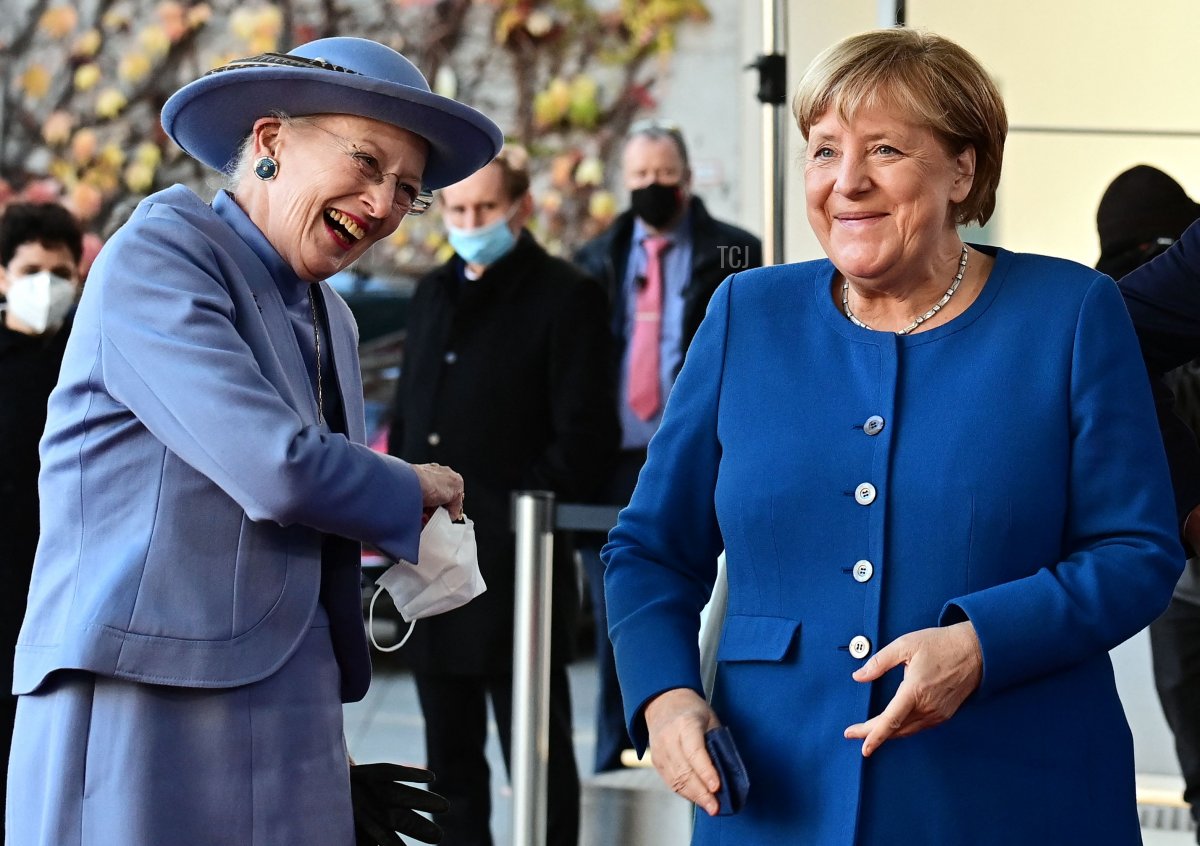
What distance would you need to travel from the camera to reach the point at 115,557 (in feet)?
5.52

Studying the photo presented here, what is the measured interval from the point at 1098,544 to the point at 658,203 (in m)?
2.90

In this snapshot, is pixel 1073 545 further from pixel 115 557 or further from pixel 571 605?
pixel 571 605

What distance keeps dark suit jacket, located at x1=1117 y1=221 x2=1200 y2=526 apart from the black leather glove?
3.25 ft

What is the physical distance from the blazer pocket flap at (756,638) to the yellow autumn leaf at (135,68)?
25.7 feet

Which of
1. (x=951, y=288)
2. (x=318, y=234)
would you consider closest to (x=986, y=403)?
(x=951, y=288)

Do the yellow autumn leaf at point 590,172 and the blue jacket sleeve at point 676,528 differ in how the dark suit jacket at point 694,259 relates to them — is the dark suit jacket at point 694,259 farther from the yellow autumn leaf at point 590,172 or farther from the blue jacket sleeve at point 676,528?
the yellow autumn leaf at point 590,172

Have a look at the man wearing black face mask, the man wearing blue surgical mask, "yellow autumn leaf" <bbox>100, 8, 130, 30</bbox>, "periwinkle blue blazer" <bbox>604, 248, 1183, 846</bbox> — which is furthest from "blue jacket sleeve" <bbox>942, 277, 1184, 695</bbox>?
"yellow autumn leaf" <bbox>100, 8, 130, 30</bbox>

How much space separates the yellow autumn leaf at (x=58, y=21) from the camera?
28.8ft

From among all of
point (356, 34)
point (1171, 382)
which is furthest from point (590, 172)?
point (1171, 382)

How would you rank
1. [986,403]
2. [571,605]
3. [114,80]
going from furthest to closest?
[114,80] < [571,605] < [986,403]

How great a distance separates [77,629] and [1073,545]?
1033mm

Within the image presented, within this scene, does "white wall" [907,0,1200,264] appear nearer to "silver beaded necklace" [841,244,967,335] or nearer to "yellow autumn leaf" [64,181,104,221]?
"silver beaded necklace" [841,244,967,335]

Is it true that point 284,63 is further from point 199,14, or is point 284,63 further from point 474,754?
point 199,14

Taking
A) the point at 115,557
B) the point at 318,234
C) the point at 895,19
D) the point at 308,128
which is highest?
the point at 895,19
